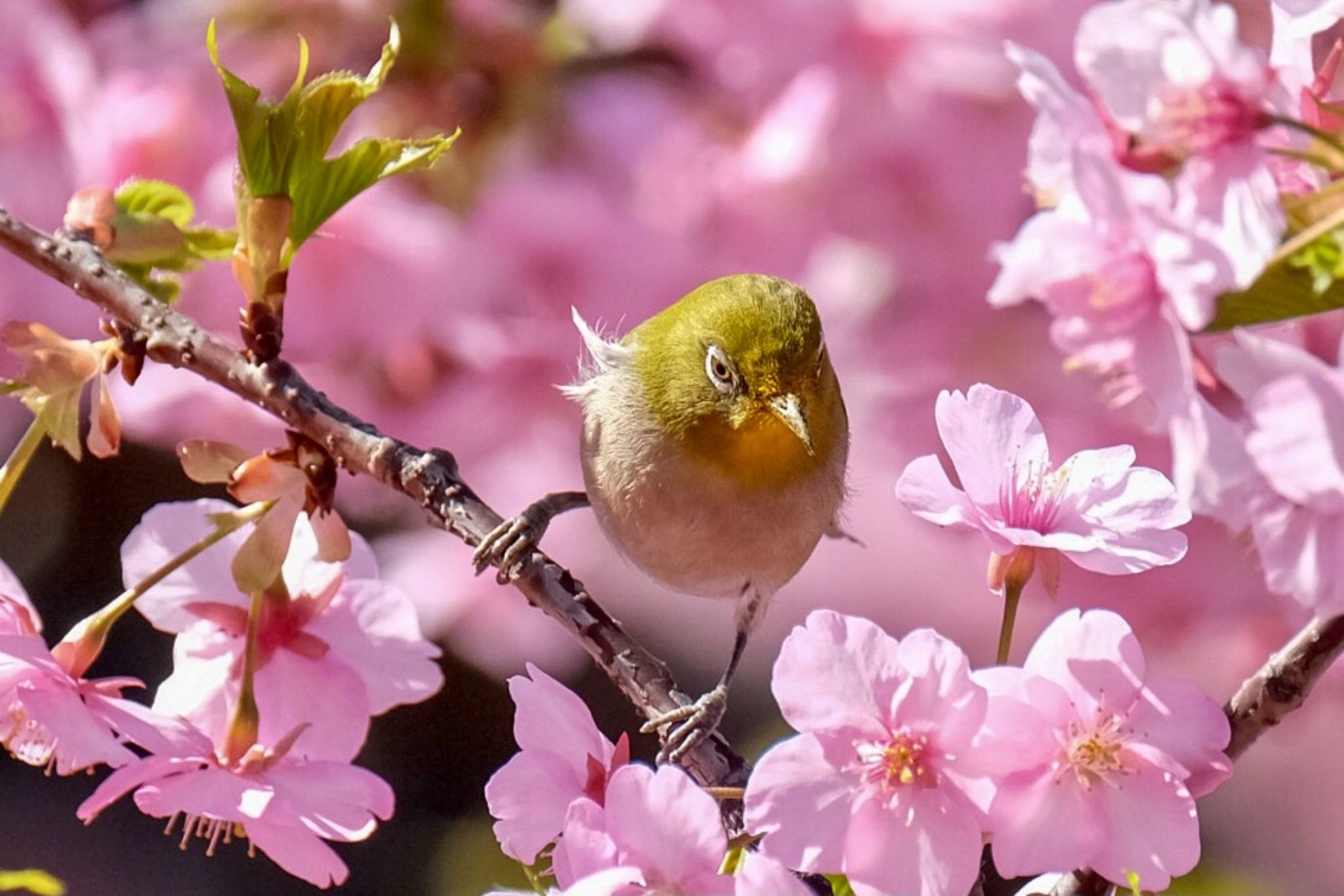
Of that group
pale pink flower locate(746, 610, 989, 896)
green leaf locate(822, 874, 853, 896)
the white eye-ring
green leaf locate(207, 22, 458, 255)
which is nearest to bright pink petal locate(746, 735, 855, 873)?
pale pink flower locate(746, 610, 989, 896)

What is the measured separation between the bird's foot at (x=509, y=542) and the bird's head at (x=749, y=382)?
0.22 meters

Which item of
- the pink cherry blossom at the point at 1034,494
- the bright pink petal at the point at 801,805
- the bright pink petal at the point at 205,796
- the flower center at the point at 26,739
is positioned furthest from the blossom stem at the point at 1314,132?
the flower center at the point at 26,739

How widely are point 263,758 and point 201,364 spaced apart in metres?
0.30

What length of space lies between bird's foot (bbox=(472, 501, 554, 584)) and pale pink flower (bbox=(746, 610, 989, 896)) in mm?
372

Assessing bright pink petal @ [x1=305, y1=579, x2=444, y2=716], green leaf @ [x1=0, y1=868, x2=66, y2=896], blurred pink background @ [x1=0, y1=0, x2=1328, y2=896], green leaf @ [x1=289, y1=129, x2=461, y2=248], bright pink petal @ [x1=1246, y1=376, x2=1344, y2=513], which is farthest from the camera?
blurred pink background @ [x1=0, y1=0, x2=1328, y2=896]

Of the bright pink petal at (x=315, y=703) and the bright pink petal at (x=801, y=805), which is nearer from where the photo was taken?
the bright pink petal at (x=801, y=805)

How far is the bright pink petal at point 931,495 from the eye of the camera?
104cm

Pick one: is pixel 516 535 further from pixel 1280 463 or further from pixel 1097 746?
pixel 1280 463

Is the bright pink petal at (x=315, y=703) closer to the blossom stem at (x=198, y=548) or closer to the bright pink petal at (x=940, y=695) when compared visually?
the blossom stem at (x=198, y=548)

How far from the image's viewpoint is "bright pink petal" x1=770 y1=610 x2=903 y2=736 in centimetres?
100

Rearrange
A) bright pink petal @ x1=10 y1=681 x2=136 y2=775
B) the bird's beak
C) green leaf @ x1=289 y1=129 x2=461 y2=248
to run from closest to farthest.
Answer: bright pink petal @ x1=10 y1=681 x2=136 y2=775 → green leaf @ x1=289 y1=129 x2=461 y2=248 → the bird's beak

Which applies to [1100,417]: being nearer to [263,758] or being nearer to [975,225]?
[975,225]

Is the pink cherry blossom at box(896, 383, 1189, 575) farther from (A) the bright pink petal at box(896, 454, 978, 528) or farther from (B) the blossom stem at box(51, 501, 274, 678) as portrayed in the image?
(B) the blossom stem at box(51, 501, 274, 678)

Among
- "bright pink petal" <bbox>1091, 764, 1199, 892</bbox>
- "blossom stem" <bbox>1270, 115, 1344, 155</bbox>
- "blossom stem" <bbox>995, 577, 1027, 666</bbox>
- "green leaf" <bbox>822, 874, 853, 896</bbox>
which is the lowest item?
"green leaf" <bbox>822, 874, 853, 896</bbox>
